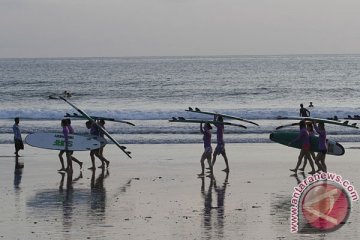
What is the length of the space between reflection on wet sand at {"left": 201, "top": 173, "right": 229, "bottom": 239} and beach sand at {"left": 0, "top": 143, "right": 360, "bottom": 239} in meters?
0.02

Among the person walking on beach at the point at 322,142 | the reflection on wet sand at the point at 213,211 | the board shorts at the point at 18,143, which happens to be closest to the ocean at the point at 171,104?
the board shorts at the point at 18,143

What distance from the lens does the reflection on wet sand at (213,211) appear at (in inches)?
605

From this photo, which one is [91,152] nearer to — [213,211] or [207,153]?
[207,153]

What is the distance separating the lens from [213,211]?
687 inches

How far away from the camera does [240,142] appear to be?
107 ft

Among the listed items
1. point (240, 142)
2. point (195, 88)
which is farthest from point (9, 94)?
point (240, 142)

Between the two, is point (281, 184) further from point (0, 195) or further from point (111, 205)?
point (0, 195)

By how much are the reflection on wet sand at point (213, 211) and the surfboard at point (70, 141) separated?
13.4 ft

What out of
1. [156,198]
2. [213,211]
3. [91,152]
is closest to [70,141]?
[91,152]

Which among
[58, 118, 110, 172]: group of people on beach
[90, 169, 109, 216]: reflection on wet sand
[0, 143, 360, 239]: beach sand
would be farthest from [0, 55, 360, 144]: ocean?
[90, 169, 109, 216]: reflection on wet sand

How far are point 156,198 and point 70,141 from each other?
6653mm

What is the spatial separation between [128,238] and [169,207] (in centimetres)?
314

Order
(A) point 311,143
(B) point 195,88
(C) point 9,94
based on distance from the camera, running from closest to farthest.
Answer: (A) point 311,143, (C) point 9,94, (B) point 195,88

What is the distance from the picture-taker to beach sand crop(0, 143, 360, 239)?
15477mm
